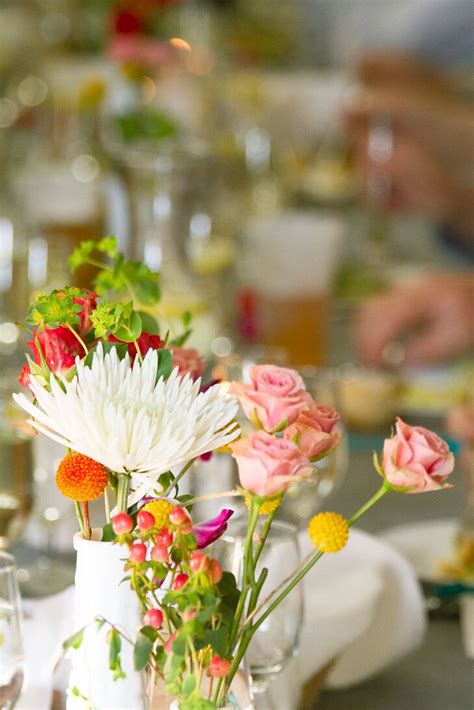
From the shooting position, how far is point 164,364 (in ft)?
1.45

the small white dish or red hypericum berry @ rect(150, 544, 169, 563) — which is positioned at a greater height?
red hypericum berry @ rect(150, 544, 169, 563)

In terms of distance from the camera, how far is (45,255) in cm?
137

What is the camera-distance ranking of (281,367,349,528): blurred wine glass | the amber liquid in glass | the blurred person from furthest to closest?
1. the blurred person
2. the amber liquid in glass
3. (281,367,349,528): blurred wine glass

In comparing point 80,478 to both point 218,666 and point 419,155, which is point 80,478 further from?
point 419,155

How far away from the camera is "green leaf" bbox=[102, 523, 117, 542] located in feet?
1.44

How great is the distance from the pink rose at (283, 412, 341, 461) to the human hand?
113cm

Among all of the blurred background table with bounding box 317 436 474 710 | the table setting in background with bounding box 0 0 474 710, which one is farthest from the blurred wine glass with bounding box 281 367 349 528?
the blurred background table with bounding box 317 436 474 710

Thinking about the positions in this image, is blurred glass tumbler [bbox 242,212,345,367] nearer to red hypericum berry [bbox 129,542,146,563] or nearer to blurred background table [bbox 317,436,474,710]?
blurred background table [bbox 317,436,474,710]

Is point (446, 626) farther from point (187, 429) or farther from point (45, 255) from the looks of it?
point (45, 255)

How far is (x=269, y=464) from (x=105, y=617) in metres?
0.09

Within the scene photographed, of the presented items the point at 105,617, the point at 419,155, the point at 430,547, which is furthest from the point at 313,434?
the point at 419,155

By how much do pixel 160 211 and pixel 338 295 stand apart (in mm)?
558

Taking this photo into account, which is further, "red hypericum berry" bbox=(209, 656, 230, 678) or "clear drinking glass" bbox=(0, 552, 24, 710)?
"clear drinking glass" bbox=(0, 552, 24, 710)

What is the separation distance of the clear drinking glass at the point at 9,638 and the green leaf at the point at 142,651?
0.13m
